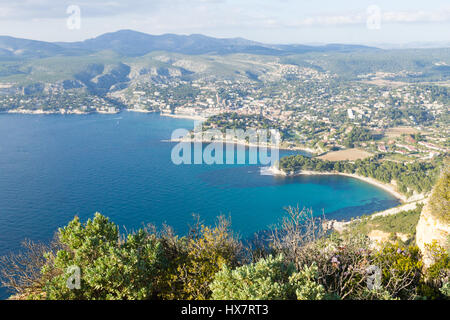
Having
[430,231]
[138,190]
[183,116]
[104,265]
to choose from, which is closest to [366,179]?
[138,190]

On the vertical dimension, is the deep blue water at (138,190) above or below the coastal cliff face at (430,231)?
below

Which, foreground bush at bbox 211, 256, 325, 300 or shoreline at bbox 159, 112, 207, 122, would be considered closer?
foreground bush at bbox 211, 256, 325, 300

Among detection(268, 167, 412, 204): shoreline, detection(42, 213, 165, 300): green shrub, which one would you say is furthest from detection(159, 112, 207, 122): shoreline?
detection(42, 213, 165, 300): green shrub

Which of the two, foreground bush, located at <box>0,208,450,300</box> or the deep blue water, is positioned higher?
foreground bush, located at <box>0,208,450,300</box>

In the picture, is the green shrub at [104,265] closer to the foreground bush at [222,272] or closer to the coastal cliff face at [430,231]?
the foreground bush at [222,272]

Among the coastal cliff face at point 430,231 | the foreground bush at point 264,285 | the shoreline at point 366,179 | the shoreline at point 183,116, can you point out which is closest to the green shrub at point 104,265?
the foreground bush at point 264,285

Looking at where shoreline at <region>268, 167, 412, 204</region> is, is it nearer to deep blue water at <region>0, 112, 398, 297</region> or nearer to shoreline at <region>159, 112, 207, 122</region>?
deep blue water at <region>0, 112, 398, 297</region>

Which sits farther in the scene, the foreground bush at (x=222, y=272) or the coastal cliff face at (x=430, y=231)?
the coastal cliff face at (x=430, y=231)
